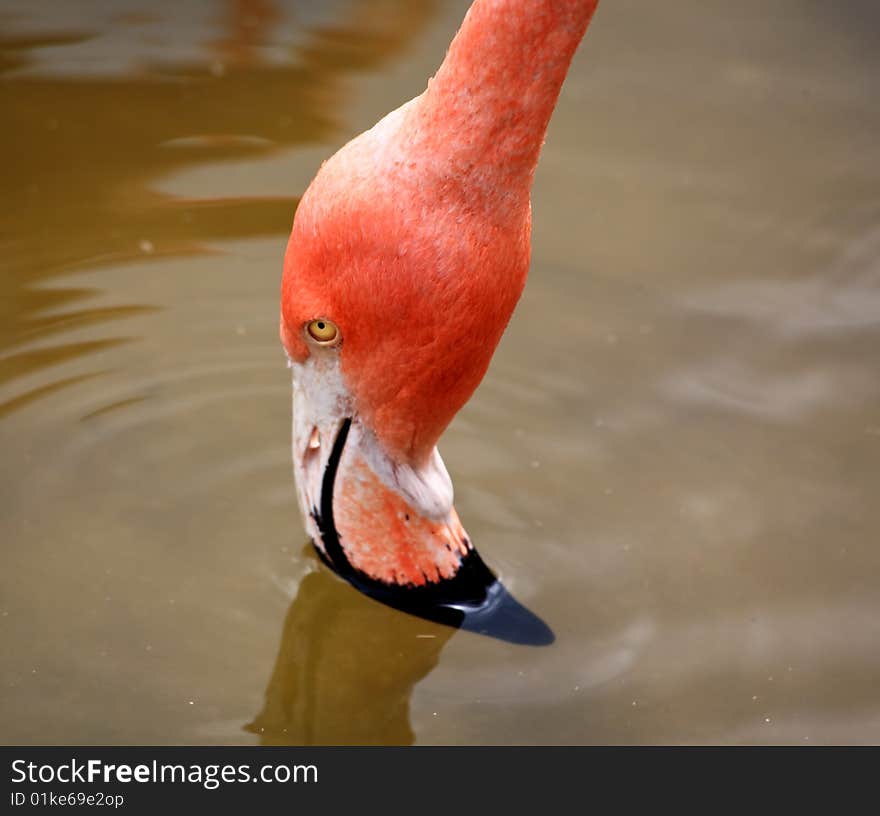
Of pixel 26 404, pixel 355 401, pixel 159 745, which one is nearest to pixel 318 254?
pixel 355 401

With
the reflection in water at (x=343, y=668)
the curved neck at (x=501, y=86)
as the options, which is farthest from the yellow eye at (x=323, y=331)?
the reflection in water at (x=343, y=668)

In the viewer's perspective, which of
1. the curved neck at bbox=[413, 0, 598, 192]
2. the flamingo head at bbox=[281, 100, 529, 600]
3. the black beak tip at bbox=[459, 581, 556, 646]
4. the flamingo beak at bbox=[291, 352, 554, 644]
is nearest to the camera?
the curved neck at bbox=[413, 0, 598, 192]

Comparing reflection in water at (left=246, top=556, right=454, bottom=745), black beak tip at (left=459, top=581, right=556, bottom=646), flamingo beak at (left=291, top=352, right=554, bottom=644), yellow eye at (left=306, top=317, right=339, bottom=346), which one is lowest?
reflection in water at (left=246, top=556, right=454, bottom=745)

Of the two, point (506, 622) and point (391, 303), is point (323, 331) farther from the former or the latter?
point (506, 622)

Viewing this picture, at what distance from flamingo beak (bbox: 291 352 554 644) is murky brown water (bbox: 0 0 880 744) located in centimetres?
7

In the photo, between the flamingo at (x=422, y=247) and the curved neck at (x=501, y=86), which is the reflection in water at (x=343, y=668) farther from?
the curved neck at (x=501, y=86)

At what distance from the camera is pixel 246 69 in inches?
187

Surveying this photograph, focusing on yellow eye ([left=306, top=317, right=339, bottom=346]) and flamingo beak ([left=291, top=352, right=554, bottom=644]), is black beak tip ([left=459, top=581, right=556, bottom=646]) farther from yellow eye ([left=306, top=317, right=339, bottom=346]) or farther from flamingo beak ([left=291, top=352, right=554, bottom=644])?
yellow eye ([left=306, top=317, right=339, bottom=346])

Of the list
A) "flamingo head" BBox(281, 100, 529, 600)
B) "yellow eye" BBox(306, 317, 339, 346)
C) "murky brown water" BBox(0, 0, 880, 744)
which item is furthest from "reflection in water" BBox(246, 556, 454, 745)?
"yellow eye" BBox(306, 317, 339, 346)

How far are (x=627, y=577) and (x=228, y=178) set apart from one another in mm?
2026

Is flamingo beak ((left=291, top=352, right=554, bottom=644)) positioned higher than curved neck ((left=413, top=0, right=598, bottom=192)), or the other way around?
curved neck ((left=413, top=0, right=598, bottom=192))

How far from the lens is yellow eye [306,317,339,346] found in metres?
2.41

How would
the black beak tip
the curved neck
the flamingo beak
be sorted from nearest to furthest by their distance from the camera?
the curved neck, the flamingo beak, the black beak tip

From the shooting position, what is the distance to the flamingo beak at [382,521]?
263 centimetres
